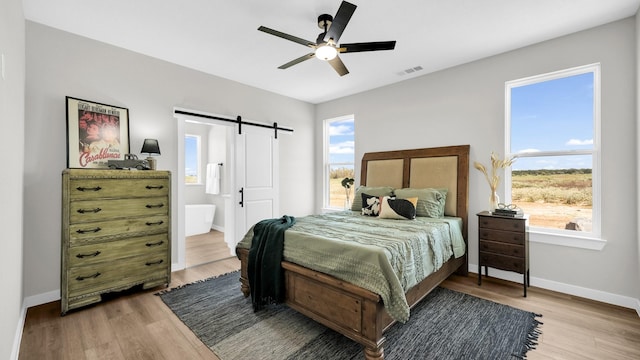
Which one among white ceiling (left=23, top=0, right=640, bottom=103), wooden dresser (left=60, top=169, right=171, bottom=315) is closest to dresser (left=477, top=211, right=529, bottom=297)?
white ceiling (left=23, top=0, right=640, bottom=103)

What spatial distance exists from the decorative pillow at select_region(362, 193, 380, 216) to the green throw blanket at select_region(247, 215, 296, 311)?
1.24 m

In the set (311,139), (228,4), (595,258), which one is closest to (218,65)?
(228,4)

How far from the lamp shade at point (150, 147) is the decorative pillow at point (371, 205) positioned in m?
2.57

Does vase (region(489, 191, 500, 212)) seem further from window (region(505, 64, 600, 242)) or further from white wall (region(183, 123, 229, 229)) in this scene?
white wall (region(183, 123, 229, 229))

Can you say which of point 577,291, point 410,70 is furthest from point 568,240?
point 410,70

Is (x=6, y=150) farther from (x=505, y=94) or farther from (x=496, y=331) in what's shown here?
(x=505, y=94)

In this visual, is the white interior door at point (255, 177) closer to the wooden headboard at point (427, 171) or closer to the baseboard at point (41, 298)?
the wooden headboard at point (427, 171)

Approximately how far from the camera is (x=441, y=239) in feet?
9.16

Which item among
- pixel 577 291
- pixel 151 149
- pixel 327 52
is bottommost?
pixel 577 291

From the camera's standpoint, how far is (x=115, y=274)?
9.09ft

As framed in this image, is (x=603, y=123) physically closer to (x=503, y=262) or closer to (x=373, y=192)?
(x=503, y=262)

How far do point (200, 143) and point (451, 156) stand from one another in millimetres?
5364

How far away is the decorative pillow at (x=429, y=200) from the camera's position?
3373 mm

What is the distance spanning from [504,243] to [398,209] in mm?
1149
